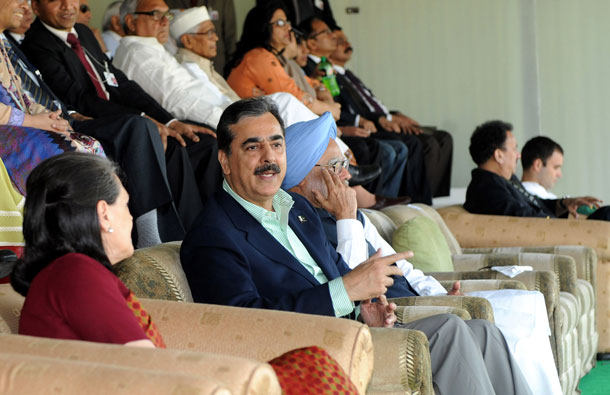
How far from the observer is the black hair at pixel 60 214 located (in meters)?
1.71

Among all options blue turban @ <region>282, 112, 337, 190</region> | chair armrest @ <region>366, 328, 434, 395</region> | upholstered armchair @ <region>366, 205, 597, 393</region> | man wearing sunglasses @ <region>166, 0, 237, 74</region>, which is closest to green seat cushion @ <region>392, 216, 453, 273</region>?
upholstered armchair @ <region>366, 205, 597, 393</region>

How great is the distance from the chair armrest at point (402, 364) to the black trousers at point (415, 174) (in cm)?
411

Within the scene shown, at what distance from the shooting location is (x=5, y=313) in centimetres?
191

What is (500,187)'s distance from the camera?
16.4 feet

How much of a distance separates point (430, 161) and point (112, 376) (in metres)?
5.49

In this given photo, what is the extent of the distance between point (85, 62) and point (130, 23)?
2.36ft

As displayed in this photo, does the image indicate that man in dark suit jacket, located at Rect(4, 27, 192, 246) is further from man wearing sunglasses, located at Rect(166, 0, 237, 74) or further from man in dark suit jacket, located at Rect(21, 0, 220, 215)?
man wearing sunglasses, located at Rect(166, 0, 237, 74)

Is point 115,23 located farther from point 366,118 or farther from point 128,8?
point 366,118

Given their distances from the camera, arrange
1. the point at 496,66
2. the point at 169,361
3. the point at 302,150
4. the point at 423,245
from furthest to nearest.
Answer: the point at 496,66, the point at 423,245, the point at 302,150, the point at 169,361

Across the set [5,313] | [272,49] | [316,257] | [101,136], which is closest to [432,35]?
[272,49]

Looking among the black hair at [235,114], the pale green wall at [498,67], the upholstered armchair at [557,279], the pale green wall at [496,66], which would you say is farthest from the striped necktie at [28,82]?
the pale green wall at [498,67]

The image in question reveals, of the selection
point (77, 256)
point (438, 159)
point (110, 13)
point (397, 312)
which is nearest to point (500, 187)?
point (438, 159)

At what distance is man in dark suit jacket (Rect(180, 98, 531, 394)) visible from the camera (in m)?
2.31

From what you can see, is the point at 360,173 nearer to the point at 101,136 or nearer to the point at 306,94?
the point at 306,94
